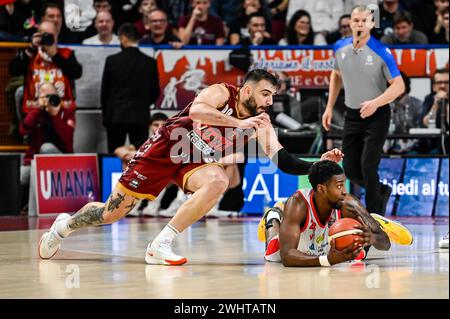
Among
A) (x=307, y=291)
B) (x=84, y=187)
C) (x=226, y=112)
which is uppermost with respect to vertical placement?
(x=226, y=112)

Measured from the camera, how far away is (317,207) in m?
8.04

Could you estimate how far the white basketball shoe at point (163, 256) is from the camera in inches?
322

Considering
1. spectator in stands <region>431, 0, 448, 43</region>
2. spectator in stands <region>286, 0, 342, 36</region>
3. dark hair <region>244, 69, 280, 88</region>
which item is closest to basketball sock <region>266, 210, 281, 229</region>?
dark hair <region>244, 69, 280, 88</region>

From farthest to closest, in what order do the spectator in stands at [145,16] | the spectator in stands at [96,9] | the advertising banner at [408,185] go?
the spectator in stands at [145,16] < the spectator in stands at [96,9] < the advertising banner at [408,185]

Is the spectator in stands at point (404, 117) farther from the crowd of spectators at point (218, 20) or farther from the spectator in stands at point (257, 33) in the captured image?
the spectator in stands at point (257, 33)

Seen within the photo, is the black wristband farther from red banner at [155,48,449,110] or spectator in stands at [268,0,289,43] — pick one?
spectator in stands at [268,0,289,43]

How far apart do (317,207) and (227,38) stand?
8705 millimetres

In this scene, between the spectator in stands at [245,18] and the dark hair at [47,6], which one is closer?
the dark hair at [47,6]

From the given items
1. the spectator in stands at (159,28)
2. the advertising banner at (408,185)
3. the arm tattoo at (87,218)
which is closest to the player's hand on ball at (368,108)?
the arm tattoo at (87,218)

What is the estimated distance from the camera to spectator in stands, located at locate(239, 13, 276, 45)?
1553 centimetres

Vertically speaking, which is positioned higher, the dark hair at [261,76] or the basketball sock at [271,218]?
the dark hair at [261,76]

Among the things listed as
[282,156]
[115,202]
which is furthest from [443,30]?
[115,202]

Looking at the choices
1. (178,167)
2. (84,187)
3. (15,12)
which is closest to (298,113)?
(84,187)
